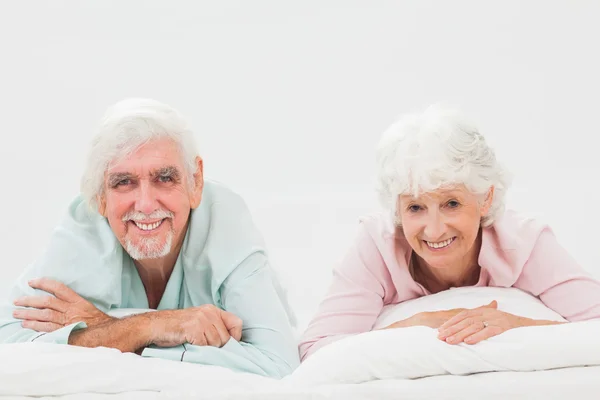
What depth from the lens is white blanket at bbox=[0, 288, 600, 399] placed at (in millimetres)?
1960

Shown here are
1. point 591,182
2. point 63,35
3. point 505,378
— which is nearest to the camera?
point 505,378

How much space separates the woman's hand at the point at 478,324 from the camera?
202cm

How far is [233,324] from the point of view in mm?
2320

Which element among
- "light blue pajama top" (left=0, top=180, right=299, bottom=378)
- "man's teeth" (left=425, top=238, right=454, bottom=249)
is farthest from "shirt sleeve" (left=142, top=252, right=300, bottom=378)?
"man's teeth" (left=425, top=238, right=454, bottom=249)

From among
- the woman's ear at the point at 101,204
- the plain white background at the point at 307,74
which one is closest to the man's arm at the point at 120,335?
the woman's ear at the point at 101,204

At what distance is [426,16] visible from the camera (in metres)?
4.39

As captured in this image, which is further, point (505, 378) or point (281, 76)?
point (281, 76)

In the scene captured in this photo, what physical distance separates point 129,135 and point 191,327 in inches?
20.5

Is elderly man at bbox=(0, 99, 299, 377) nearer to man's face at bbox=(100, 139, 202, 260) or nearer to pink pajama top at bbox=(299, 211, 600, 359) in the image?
man's face at bbox=(100, 139, 202, 260)

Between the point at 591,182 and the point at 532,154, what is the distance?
0.31m

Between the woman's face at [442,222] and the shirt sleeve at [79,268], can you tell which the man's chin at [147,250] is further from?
the woman's face at [442,222]

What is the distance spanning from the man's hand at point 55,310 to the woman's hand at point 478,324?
857 mm

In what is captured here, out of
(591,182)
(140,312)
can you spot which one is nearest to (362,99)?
(591,182)

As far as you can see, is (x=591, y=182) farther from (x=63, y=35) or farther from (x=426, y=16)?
(x=63, y=35)
